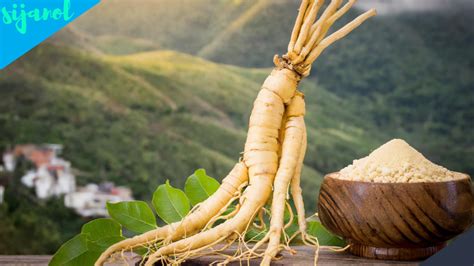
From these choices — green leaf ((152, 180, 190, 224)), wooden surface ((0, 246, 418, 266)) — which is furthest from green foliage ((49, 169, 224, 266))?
wooden surface ((0, 246, 418, 266))

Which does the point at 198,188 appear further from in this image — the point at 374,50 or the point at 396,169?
the point at 374,50

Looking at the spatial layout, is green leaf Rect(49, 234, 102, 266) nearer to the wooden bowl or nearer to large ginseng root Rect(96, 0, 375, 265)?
large ginseng root Rect(96, 0, 375, 265)

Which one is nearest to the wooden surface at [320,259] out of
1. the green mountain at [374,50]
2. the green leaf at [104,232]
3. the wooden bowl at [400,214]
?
the wooden bowl at [400,214]

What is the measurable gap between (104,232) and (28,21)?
2169 mm

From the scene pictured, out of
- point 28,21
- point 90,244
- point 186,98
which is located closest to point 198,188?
point 90,244

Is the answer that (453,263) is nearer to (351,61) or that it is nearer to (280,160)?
(280,160)

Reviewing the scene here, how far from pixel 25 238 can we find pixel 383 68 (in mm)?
2123

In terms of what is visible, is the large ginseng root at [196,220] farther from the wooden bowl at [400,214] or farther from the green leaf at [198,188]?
the wooden bowl at [400,214]

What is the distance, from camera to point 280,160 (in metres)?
0.78

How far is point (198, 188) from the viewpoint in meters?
0.84

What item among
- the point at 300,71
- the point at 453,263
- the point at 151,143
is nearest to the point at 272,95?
the point at 300,71

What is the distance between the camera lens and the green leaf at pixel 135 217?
2.54 ft

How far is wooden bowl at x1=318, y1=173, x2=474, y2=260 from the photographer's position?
0.61 metres

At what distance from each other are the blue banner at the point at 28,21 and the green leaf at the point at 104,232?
6.92 feet
